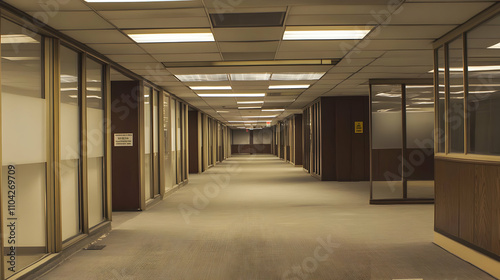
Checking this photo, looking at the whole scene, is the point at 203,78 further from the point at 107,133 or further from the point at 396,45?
the point at 396,45

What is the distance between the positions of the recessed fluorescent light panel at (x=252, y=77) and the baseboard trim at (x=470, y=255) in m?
4.37

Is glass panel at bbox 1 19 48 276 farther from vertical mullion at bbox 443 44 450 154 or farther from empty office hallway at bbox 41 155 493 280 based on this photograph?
vertical mullion at bbox 443 44 450 154

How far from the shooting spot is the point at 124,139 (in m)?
8.02

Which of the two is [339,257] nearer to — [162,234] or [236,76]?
[162,234]

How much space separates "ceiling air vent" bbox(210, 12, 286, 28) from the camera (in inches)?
172

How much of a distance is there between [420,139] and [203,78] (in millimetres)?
5237

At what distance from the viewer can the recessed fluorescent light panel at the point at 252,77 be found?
821 centimetres

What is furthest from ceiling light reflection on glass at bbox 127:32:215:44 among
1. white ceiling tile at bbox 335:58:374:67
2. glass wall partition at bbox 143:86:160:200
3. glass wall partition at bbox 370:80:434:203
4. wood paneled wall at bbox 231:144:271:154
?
wood paneled wall at bbox 231:144:271:154

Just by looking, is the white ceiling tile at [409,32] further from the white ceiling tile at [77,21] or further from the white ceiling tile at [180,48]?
the white ceiling tile at [77,21]

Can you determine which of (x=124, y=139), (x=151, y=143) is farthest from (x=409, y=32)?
(x=151, y=143)

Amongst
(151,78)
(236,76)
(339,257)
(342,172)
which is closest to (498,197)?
(339,257)

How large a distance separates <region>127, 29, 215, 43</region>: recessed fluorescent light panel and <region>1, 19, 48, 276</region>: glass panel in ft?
3.70

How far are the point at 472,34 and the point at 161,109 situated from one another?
6.61 meters

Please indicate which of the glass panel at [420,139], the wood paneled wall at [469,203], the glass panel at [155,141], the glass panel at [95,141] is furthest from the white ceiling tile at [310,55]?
the glass panel at [155,141]
